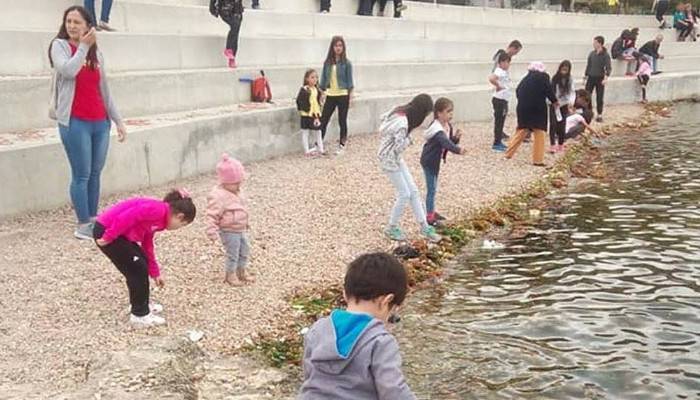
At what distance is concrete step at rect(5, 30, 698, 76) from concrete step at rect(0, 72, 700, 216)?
1.27 metres

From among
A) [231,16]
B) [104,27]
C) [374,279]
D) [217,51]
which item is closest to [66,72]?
[374,279]

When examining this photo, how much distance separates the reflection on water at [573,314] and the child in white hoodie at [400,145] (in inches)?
35.4

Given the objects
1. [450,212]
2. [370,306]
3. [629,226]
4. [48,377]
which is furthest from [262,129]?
[370,306]

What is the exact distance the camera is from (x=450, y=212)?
996 centimetres

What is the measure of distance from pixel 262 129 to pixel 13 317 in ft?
22.8

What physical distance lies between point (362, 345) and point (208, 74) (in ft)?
33.2

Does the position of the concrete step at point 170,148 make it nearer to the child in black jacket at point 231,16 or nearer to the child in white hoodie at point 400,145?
the child in black jacket at point 231,16

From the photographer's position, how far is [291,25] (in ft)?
56.6

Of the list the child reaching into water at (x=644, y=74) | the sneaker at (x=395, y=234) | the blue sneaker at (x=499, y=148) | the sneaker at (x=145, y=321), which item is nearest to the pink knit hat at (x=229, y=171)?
the sneaker at (x=145, y=321)

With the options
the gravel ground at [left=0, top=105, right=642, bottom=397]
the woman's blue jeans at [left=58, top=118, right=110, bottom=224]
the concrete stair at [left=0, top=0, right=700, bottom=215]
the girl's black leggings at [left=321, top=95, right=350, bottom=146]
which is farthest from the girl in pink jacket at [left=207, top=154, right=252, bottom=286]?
the girl's black leggings at [left=321, top=95, right=350, bottom=146]

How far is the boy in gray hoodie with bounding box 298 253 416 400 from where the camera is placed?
2990mm

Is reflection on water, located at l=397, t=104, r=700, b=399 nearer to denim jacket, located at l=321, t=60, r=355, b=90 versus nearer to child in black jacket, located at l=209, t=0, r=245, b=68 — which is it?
denim jacket, located at l=321, t=60, r=355, b=90

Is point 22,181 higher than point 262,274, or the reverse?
point 22,181

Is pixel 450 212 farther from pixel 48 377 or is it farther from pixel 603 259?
pixel 48 377
